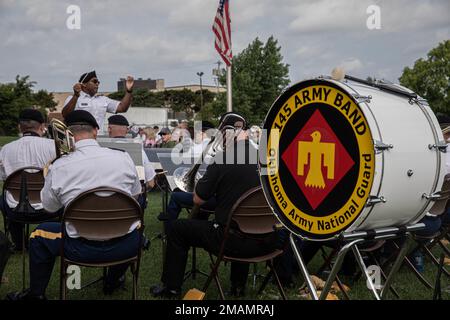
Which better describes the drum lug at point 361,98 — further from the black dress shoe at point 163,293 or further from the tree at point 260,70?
the tree at point 260,70

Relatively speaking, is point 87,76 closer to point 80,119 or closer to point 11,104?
point 80,119

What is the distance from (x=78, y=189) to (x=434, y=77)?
44.6 meters

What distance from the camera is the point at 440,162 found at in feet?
9.56

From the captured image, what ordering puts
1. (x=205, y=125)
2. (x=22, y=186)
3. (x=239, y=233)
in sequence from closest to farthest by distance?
1. (x=239, y=233)
2. (x=22, y=186)
3. (x=205, y=125)

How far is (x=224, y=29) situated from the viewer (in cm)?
1139

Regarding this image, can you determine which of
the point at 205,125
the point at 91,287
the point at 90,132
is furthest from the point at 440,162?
the point at 205,125

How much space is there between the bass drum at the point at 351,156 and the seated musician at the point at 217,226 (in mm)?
793

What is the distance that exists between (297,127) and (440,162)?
84 cm

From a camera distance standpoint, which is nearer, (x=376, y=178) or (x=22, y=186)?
(x=376, y=178)

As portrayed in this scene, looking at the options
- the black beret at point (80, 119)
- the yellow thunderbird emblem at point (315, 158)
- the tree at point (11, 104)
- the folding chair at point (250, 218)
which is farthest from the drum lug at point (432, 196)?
the tree at point (11, 104)

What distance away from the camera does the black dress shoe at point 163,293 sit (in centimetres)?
419

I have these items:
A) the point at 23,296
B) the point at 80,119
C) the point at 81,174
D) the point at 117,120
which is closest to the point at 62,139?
the point at 80,119

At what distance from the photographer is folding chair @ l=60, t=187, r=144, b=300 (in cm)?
346

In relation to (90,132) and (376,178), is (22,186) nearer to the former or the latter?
(90,132)
